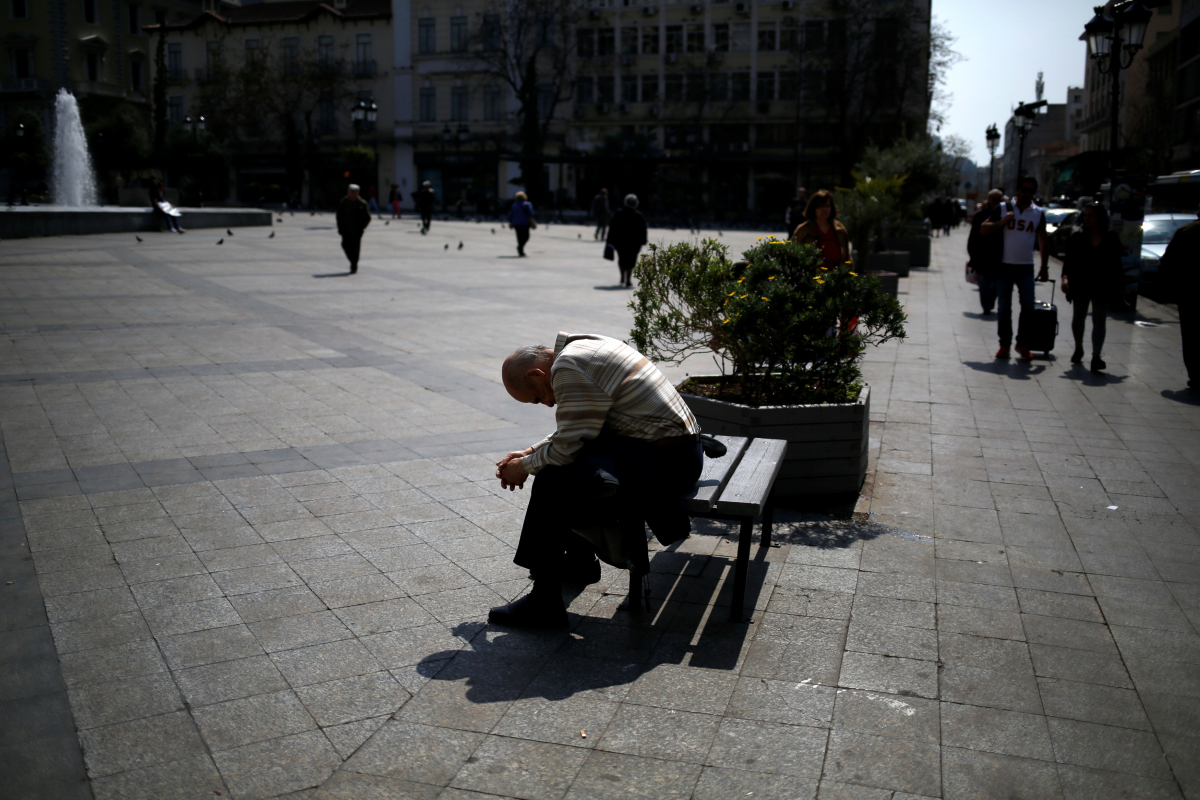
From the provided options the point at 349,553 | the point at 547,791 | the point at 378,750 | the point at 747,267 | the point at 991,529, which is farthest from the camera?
the point at 747,267

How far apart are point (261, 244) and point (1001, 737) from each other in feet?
80.8

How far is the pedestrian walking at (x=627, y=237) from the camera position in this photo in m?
17.7

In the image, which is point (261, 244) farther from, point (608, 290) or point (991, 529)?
point (991, 529)

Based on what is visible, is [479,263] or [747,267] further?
[479,263]

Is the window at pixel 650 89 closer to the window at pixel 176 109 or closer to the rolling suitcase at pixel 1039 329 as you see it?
the window at pixel 176 109

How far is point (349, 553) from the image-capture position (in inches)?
189

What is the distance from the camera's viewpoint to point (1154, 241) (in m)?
19.2

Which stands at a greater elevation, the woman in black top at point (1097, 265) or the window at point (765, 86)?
the window at point (765, 86)

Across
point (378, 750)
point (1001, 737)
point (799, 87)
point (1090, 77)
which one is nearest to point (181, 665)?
point (378, 750)

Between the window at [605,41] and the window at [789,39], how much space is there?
9935mm

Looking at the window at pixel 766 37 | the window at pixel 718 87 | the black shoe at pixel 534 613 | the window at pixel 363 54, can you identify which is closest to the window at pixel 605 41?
the window at pixel 718 87

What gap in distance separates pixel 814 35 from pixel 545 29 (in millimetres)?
15829

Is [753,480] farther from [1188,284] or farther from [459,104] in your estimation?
[459,104]

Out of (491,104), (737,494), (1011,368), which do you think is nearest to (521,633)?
(737,494)
